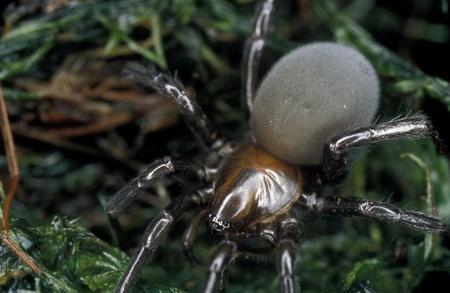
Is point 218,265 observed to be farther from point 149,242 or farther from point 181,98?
point 181,98

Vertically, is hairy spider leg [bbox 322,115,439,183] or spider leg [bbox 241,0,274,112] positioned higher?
spider leg [bbox 241,0,274,112]

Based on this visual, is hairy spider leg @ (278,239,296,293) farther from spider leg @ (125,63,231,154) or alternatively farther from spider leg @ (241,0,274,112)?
spider leg @ (241,0,274,112)

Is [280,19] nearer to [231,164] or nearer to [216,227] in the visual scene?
[231,164]

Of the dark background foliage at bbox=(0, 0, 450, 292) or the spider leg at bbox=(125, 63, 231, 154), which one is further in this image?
the dark background foliage at bbox=(0, 0, 450, 292)

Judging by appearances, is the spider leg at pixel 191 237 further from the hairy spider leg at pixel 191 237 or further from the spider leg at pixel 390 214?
the spider leg at pixel 390 214

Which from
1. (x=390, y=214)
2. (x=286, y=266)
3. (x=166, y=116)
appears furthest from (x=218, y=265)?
(x=166, y=116)

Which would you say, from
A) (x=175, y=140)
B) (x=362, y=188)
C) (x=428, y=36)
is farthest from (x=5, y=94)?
(x=428, y=36)

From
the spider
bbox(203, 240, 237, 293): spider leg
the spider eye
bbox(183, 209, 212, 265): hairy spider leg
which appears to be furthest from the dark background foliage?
bbox(203, 240, 237, 293): spider leg

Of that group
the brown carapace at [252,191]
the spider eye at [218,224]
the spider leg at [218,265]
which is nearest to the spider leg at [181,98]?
the brown carapace at [252,191]
